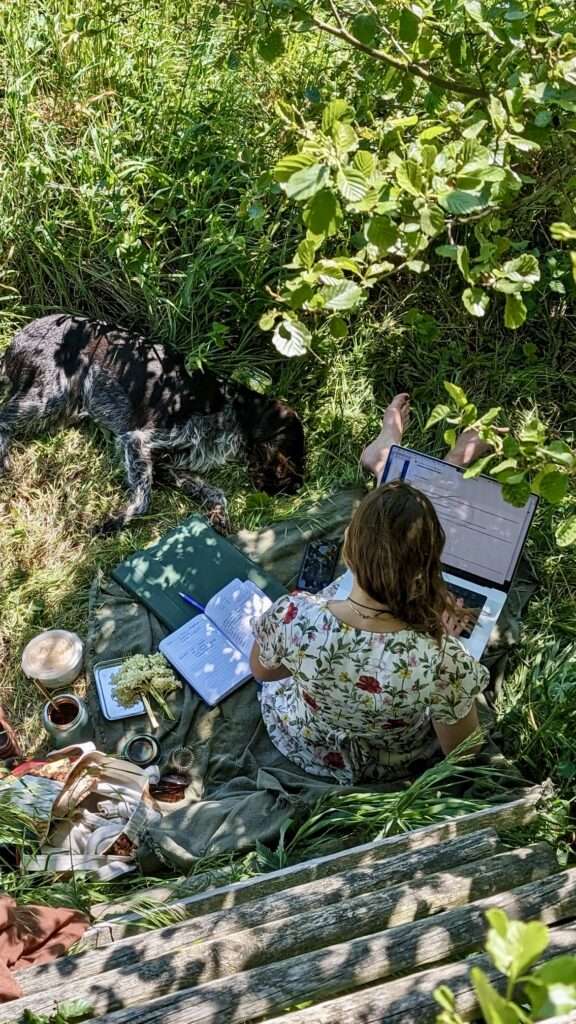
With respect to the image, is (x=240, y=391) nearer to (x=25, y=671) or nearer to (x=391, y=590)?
(x=25, y=671)

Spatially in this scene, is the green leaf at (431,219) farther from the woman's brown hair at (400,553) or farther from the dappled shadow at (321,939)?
the dappled shadow at (321,939)

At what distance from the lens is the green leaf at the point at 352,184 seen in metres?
2.17

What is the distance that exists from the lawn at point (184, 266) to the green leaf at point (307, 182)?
2522mm

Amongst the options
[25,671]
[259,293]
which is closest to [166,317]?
[259,293]

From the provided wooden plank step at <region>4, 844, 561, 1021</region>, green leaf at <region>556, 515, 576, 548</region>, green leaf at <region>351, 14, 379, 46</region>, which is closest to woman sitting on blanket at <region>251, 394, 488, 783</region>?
green leaf at <region>556, 515, 576, 548</region>

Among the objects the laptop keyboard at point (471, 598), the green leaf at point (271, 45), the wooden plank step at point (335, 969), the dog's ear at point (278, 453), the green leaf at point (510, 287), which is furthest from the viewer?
the dog's ear at point (278, 453)

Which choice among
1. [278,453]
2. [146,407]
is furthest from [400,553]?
[146,407]

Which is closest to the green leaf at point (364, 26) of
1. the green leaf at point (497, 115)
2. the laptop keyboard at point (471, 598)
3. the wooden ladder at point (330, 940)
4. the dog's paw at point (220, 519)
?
the green leaf at point (497, 115)

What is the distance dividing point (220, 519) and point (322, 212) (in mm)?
2555

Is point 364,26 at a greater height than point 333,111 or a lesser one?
greater

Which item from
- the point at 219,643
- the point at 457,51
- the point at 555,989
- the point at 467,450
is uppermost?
the point at 457,51

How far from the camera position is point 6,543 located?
4438mm

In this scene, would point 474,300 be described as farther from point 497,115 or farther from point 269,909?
point 269,909

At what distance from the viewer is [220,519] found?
4516 millimetres
